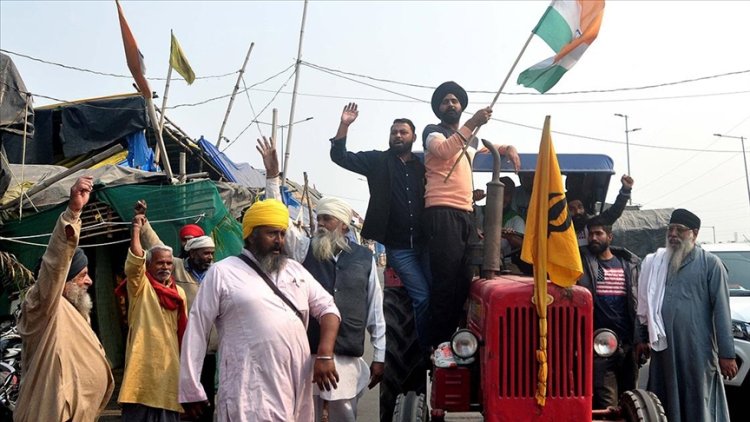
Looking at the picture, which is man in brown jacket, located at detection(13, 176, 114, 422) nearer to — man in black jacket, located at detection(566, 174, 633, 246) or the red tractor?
the red tractor

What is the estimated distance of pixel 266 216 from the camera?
13.0 ft

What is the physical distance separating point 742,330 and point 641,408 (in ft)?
11.4

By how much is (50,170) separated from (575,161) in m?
7.26

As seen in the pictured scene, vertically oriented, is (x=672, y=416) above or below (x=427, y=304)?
below

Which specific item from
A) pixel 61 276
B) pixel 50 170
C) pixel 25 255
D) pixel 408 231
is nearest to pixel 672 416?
pixel 408 231

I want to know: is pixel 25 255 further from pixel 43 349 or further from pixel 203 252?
pixel 43 349

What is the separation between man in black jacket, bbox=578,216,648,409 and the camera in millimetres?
5445

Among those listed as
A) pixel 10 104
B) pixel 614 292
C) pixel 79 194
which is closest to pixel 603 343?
pixel 614 292

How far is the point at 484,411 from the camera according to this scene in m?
4.27

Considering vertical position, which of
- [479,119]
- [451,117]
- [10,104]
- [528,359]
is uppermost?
[10,104]

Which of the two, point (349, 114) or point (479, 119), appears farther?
point (349, 114)

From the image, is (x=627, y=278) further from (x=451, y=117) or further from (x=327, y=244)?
(x=327, y=244)

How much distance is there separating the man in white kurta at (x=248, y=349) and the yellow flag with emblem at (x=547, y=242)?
121cm

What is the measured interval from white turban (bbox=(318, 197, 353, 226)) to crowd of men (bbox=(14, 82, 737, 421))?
2 centimetres
